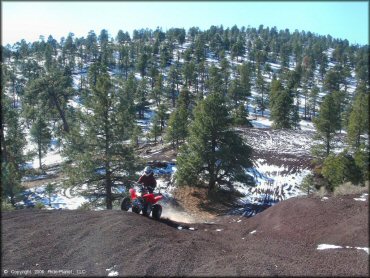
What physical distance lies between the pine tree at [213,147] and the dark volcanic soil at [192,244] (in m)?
15.1

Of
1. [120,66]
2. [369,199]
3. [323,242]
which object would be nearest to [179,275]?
[323,242]

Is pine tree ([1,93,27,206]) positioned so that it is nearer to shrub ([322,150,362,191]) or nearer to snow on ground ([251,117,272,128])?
shrub ([322,150,362,191])

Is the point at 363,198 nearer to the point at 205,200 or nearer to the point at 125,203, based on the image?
the point at 125,203

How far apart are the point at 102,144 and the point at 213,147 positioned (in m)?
10.1

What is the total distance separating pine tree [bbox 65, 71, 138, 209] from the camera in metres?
18.9

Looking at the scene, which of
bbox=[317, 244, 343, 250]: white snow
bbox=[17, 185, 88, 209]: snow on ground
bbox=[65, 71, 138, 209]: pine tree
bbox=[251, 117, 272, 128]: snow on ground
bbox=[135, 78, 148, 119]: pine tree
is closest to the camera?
bbox=[317, 244, 343, 250]: white snow

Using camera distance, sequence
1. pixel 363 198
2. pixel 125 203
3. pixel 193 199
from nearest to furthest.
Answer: pixel 363 198
pixel 125 203
pixel 193 199

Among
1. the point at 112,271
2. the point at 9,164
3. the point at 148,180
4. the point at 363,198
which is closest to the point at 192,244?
the point at 112,271

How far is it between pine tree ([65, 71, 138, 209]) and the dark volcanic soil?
8.47 m

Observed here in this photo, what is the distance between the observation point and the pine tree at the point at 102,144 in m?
18.9

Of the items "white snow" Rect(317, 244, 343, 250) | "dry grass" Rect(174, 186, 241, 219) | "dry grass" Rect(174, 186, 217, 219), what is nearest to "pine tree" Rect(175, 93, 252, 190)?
"dry grass" Rect(174, 186, 241, 219)

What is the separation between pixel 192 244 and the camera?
796cm

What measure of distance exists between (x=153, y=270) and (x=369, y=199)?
6254mm

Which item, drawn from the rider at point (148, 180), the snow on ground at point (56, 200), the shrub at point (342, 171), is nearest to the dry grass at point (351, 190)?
the rider at point (148, 180)
